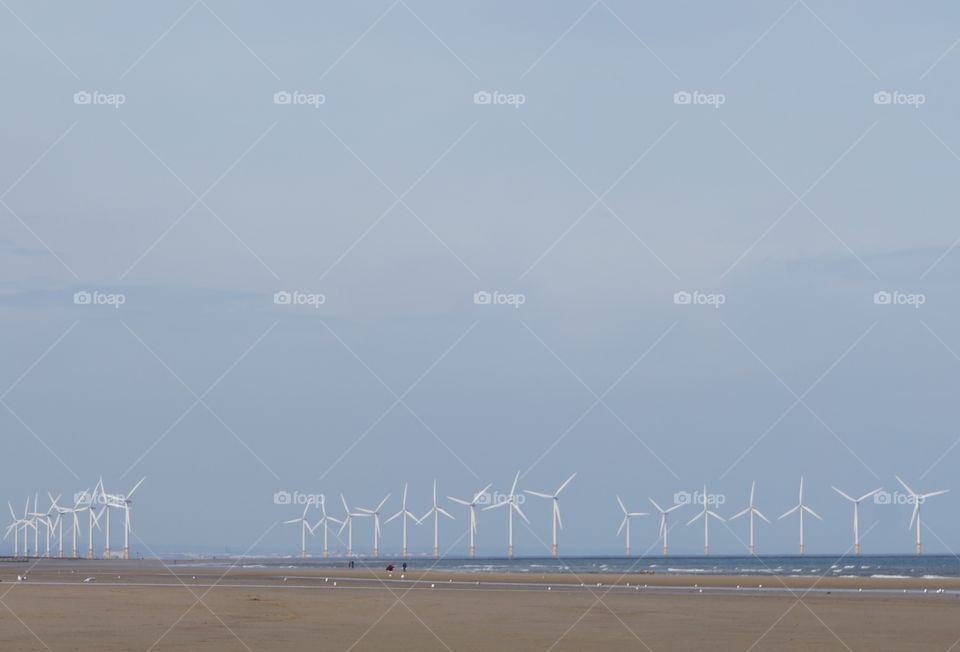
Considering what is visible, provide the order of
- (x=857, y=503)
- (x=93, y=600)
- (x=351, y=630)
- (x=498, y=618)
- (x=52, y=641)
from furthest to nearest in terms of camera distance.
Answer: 1. (x=857, y=503)
2. (x=93, y=600)
3. (x=498, y=618)
4. (x=351, y=630)
5. (x=52, y=641)

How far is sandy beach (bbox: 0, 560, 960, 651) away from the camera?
108ft

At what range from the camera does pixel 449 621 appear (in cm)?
4116

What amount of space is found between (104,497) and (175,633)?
477 feet

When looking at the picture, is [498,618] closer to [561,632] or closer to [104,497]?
[561,632]

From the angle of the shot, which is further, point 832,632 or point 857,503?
point 857,503

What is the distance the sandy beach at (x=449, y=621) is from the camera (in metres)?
33.0

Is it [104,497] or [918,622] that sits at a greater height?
[104,497]

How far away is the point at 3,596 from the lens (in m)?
51.5

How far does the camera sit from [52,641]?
31375 millimetres

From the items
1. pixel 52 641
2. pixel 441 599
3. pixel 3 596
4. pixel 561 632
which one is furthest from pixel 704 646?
pixel 3 596

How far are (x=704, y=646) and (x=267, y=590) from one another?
32.7m

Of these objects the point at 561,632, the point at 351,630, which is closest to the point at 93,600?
the point at 351,630

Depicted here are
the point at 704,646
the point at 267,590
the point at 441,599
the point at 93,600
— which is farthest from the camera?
the point at 267,590

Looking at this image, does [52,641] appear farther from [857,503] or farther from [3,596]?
[857,503]
